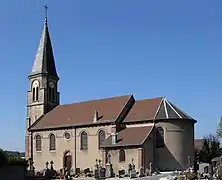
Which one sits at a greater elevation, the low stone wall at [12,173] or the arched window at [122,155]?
the arched window at [122,155]

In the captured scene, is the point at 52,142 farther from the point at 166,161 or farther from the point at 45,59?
the point at 166,161

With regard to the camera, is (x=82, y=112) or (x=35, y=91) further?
A: (x=35, y=91)

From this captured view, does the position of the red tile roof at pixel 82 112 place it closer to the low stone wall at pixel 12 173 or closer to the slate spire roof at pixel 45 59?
the slate spire roof at pixel 45 59

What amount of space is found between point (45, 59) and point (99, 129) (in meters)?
16.9

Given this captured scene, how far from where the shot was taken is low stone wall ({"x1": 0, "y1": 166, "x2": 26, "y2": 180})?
44.3 meters

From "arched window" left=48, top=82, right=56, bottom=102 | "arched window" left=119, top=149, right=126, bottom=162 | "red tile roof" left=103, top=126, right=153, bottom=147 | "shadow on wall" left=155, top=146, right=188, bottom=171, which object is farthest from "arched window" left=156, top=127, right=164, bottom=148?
"arched window" left=48, top=82, right=56, bottom=102

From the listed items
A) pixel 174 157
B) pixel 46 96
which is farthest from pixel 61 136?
pixel 174 157

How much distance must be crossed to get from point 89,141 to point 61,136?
196 inches

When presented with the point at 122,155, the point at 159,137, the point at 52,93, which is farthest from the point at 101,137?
the point at 52,93

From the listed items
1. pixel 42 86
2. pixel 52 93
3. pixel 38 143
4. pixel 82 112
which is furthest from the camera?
pixel 52 93

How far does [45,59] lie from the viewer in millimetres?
65562

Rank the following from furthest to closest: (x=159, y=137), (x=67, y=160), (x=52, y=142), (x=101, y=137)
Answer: (x=52, y=142)
(x=67, y=160)
(x=101, y=137)
(x=159, y=137)

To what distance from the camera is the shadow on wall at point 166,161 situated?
163ft

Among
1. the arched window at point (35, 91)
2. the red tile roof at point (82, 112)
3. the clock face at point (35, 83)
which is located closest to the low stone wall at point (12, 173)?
the red tile roof at point (82, 112)
